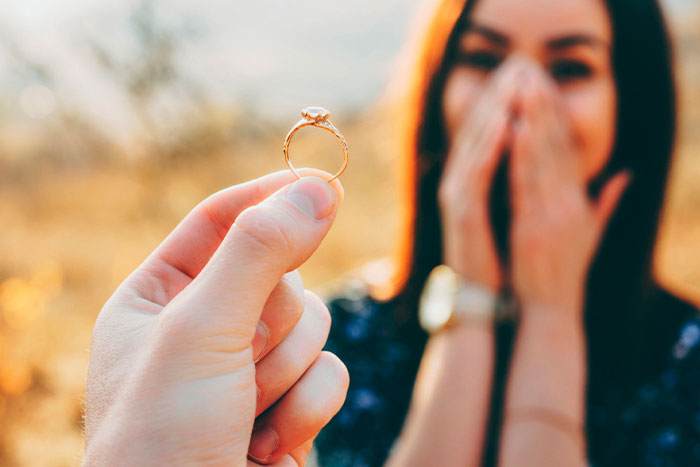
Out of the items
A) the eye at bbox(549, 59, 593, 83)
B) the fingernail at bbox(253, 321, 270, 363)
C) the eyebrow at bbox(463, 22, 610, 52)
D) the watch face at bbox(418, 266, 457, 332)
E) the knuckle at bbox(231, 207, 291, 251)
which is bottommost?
the watch face at bbox(418, 266, 457, 332)

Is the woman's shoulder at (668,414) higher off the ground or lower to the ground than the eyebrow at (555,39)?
lower

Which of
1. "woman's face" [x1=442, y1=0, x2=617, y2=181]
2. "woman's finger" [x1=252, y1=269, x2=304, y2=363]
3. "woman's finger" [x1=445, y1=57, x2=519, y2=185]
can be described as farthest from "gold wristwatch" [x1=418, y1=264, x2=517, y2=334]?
"woman's finger" [x1=252, y1=269, x2=304, y2=363]

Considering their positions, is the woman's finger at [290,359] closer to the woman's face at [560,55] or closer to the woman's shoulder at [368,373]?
the woman's shoulder at [368,373]

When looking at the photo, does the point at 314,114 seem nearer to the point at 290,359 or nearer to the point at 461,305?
the point at 290,359

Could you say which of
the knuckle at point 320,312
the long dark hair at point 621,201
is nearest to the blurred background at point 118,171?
the long dark hair at point 621,201

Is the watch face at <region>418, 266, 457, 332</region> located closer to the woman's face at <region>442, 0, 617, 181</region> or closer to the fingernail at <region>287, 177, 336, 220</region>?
the woman's face at <region>442, 0, 617, 181</region>

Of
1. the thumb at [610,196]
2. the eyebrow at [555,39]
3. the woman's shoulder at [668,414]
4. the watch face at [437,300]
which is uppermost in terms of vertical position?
the eyebrow at [555,39]

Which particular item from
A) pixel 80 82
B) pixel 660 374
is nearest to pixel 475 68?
pixel 660 374

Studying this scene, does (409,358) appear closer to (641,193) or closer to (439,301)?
(439,301)
